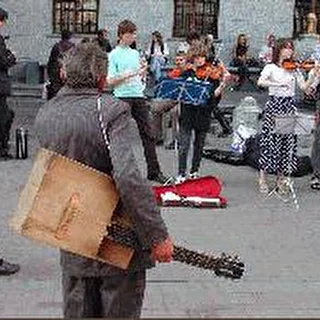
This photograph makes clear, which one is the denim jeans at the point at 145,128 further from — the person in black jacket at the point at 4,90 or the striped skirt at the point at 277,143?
the person in black jacket at the point at 4,90

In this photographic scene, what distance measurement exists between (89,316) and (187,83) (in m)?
5.93

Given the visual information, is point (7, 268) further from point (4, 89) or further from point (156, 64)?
point (156, 64)

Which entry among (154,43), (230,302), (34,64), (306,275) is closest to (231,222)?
(306,275)

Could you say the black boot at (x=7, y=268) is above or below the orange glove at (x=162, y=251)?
below

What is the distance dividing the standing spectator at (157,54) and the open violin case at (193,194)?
10459mm

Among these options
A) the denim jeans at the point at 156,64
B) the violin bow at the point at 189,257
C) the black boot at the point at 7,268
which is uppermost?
the violin bow at the point at 189,257

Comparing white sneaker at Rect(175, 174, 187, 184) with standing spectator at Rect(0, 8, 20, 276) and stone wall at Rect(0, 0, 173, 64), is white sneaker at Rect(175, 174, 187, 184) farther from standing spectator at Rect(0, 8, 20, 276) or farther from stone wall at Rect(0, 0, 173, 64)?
stone wall at Rect(0, 0, 173, 64)

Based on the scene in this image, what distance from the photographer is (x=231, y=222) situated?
339 inches

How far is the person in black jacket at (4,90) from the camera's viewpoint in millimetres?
11281

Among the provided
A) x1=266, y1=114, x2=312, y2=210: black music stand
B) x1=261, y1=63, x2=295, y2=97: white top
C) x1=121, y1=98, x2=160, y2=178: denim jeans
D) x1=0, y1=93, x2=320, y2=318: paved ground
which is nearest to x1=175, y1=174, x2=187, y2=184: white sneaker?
x1=121, y1=98, x2=160, y2=178: denim jeans

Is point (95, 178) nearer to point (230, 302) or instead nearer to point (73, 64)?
point (73, 64)

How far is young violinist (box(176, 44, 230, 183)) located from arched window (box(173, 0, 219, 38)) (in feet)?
45.3

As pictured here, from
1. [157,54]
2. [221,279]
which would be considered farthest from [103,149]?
[157,54]

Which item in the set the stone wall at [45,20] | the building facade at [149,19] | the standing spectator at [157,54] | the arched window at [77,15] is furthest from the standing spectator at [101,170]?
the arched window at [77,15]
